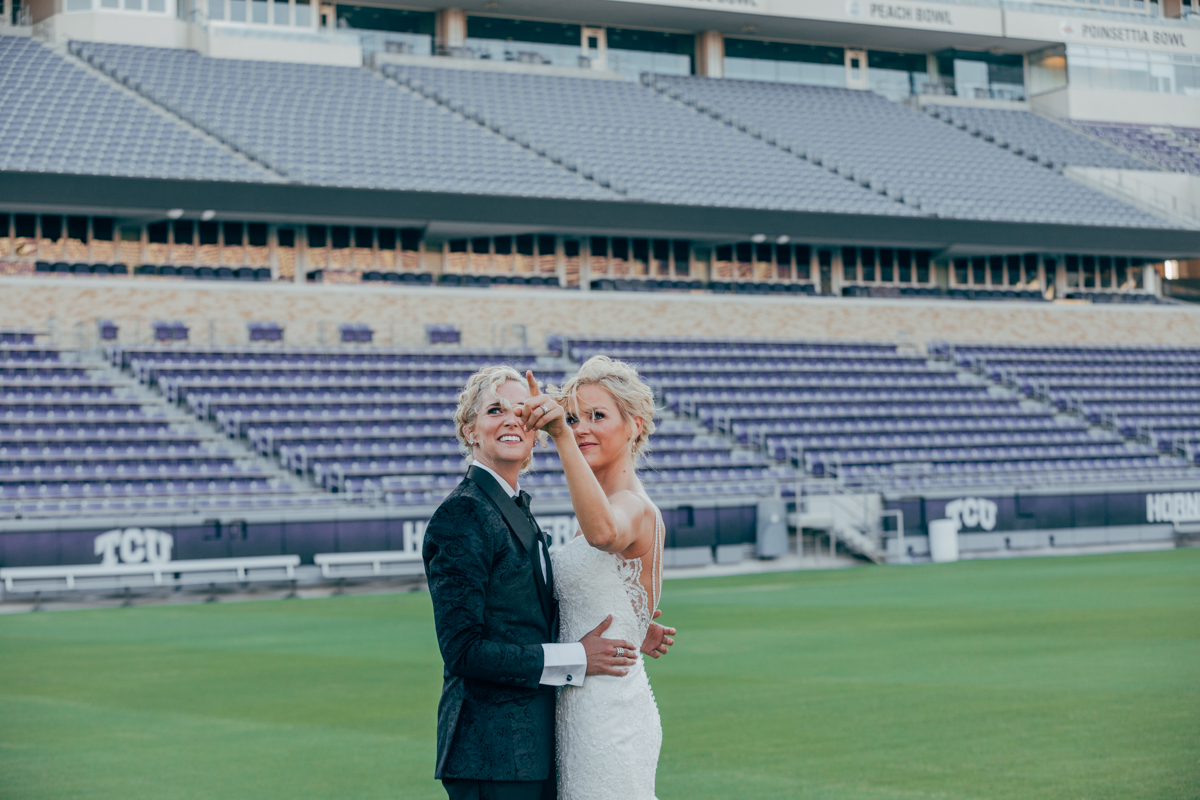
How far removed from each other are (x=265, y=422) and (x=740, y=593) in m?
11.9

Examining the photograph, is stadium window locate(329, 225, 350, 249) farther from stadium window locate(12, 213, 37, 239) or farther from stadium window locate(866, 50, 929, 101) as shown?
stadium window locate(866, 50, 929, 101)

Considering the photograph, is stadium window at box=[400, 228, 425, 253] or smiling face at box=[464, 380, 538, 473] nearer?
smiling face at box=[464, 380, 538, 473]

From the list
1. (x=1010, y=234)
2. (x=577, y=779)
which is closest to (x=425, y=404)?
(x=1010, y=234)

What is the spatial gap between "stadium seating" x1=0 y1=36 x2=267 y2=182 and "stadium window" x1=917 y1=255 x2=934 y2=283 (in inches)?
796

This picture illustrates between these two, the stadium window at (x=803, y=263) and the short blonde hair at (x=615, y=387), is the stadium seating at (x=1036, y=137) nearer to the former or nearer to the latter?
the stadium window at (x=803, y=263)

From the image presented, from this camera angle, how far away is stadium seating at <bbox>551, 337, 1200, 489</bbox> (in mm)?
30453

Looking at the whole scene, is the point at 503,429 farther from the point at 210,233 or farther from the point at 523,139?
the point at 523,139

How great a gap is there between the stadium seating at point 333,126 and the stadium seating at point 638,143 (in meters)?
1.47

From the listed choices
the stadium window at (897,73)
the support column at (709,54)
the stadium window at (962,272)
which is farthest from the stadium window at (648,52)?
the stadium window at (962,272)

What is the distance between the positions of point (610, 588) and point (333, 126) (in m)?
34.3

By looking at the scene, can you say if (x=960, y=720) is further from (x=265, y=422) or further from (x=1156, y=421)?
(x=1156, y=421)

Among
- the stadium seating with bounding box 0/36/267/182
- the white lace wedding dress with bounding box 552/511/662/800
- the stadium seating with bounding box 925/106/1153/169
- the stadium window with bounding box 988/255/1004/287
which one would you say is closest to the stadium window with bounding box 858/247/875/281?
the stadium window with bounding box 988/255/1004/287

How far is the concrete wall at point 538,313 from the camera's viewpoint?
31109 mm

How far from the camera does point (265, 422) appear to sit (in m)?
27.6
